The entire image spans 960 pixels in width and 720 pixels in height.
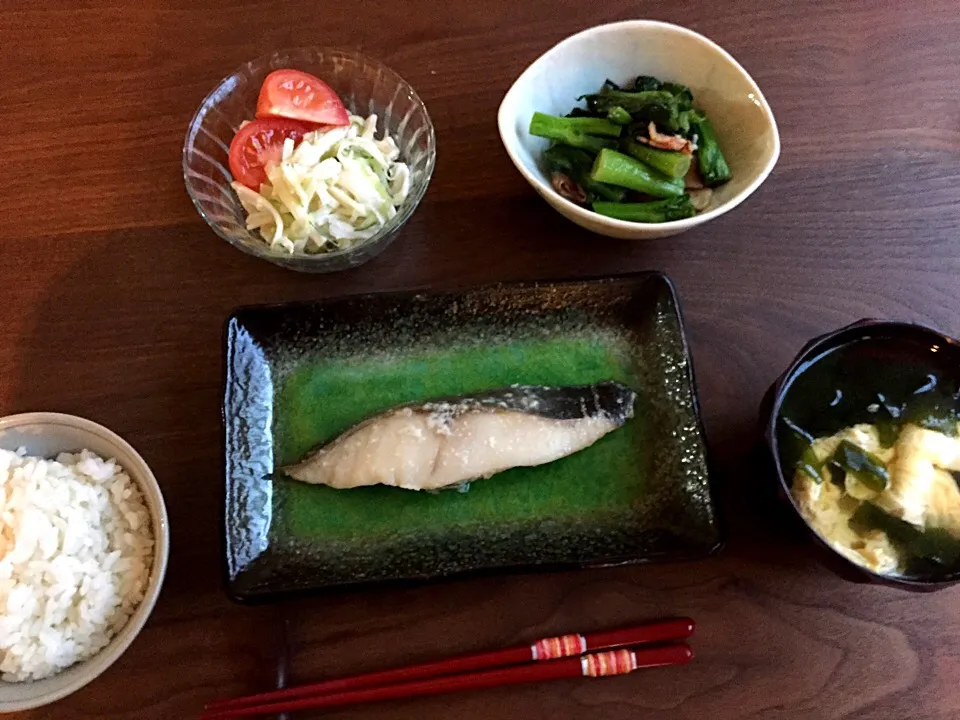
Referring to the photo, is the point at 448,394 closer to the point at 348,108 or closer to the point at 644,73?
the point at 348,108

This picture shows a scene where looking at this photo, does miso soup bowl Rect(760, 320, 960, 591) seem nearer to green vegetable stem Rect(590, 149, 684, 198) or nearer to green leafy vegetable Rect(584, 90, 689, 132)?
green vegetable stem Rect(590, 149, 684, 198)

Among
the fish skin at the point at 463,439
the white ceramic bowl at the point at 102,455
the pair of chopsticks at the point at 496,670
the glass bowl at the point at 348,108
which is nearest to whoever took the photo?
the white ceramic bowl at the point at 102,455

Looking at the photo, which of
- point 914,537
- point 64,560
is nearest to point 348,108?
point 64,560

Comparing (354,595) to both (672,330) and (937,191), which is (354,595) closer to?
(672,330)

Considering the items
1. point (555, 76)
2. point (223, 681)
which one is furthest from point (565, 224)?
point (223, 681)

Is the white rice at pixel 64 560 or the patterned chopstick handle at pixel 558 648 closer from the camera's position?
the white rice at pixel 64 560

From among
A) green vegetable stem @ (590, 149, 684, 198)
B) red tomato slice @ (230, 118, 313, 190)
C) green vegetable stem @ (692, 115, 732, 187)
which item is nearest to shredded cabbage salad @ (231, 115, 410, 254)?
red tomato slice @ (230, 118, 313, 190)

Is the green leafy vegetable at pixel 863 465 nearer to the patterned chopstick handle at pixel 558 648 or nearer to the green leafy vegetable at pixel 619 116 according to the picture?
the patterned chopstick handle at pixel 558 648

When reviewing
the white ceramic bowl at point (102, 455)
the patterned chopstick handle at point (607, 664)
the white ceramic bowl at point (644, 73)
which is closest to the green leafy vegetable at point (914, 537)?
the patterned chopstick handle at point (607, 664)
